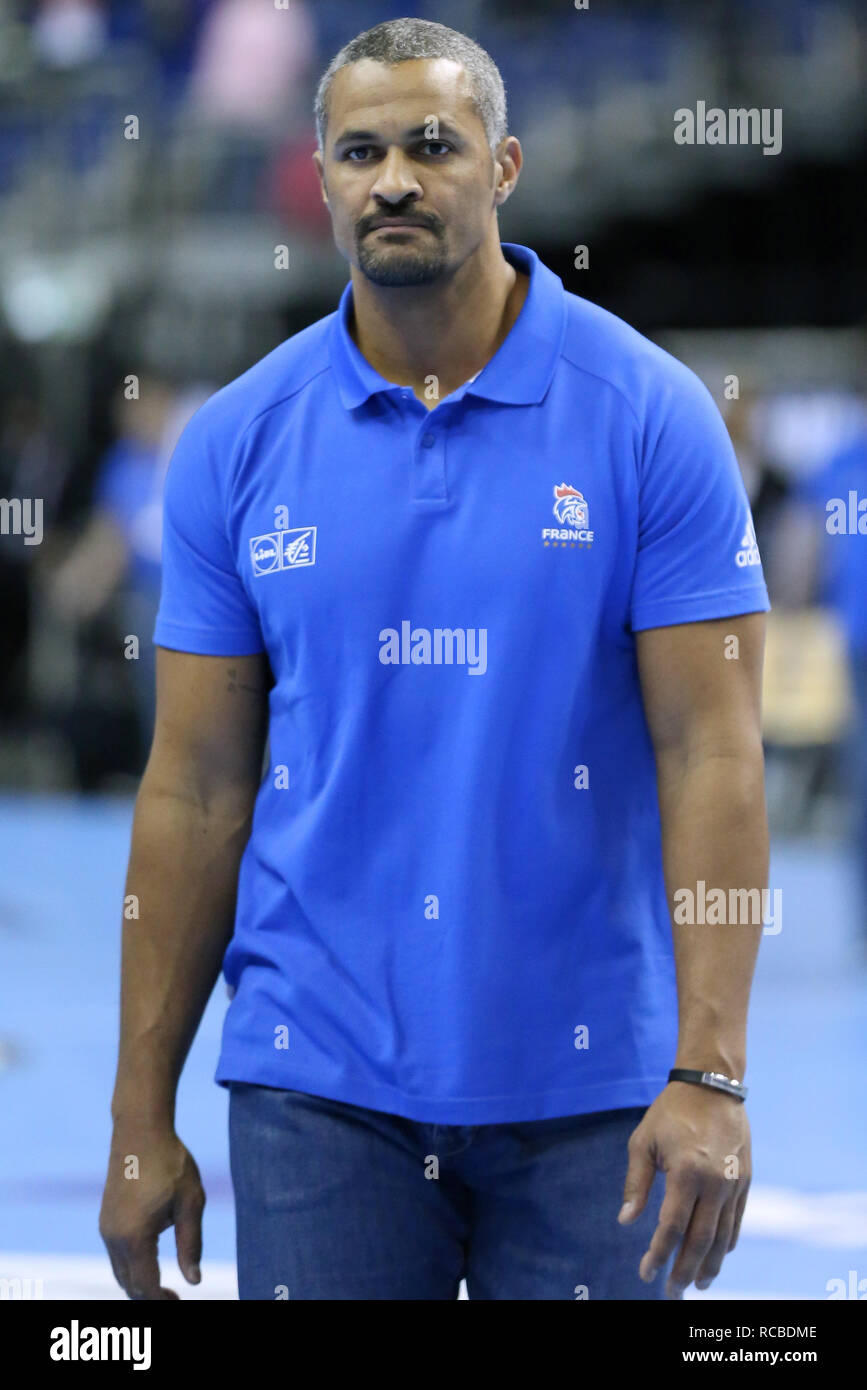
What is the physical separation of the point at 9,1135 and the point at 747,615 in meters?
3.81

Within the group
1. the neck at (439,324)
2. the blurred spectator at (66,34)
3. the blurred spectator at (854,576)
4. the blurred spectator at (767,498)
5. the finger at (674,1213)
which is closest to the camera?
the finger at (674,1213)

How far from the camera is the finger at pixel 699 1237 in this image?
229cm

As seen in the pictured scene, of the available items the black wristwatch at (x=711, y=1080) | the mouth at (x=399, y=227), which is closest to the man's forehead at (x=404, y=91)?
the mouth at (x=399, y=227)

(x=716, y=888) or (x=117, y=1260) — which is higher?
(x=716, y=888)

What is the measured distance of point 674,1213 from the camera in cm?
227

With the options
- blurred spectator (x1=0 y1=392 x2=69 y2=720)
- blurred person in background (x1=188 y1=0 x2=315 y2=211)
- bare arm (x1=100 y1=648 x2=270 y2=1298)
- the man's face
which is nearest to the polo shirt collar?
the man's face

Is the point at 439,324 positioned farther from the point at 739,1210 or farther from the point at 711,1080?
the point at 739,1210

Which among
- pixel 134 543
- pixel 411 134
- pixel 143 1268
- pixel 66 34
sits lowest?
pixel 143 1268

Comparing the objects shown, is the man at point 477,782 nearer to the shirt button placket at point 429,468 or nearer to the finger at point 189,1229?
the shirt button placket at point 429,468

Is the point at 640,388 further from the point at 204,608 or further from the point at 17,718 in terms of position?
the point at 17,718

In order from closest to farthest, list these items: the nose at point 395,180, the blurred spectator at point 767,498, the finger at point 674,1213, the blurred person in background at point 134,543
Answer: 1. the finger at point 674,1213
2. the nose at point 395,180
3. the blurred person in background at point 134,543
4. the blurred spectator at point 767,498

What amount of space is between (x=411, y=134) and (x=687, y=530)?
561 millimetres

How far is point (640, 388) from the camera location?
2451 mm

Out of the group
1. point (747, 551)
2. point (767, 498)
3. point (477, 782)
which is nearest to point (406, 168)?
point (747, 551)
